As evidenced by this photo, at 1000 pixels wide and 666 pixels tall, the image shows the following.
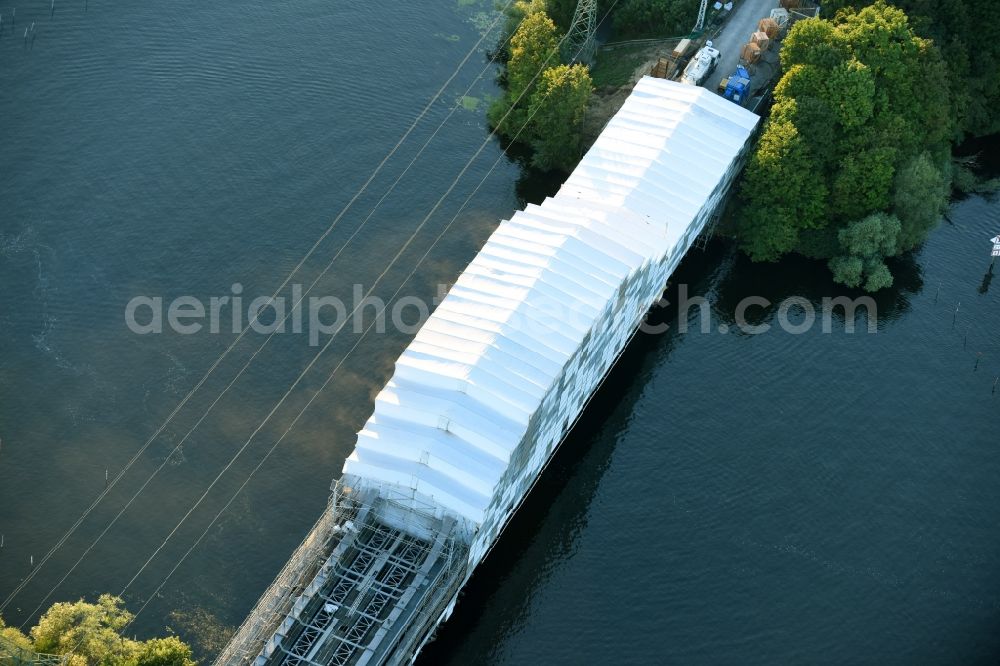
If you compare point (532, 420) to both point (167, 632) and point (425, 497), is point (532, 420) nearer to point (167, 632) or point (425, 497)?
point (425, 497)

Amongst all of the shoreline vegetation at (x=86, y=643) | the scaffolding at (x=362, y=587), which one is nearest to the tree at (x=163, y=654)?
the shoreline vegetation at (x=86, y=643)

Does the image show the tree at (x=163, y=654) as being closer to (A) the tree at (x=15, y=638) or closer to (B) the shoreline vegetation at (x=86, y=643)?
(B) the shoreline vegetation at (x=86, y=643)

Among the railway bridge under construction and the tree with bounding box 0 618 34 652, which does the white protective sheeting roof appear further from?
the tree with bounding box 0 618 34 652

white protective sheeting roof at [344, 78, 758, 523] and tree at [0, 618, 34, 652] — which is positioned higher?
white protective sheeting roof at [344, 78, 758, 523]

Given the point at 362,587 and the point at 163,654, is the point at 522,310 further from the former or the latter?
the point at 163,654

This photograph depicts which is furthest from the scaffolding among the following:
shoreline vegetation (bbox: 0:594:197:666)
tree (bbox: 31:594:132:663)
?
tree (bbox: 31:594:132:663)

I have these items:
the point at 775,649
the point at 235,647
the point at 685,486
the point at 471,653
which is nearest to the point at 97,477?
the point at 235,647

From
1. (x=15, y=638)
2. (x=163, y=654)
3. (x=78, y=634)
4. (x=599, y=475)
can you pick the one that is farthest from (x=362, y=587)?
(x=599, y=475)
